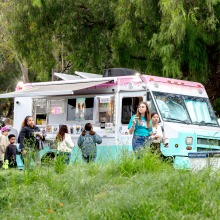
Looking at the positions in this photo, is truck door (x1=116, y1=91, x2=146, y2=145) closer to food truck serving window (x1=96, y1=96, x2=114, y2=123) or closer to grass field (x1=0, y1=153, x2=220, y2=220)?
food truck serving window (x1=96, y1=96, x2=114, y2=123)

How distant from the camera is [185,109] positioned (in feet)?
55.5

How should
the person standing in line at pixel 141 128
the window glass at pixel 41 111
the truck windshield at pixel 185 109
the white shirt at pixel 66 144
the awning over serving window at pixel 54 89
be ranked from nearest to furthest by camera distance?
1. the person standing in line at pixel 141 128
2. the white shirt at pixel 66 144
3. the truck windshield at pixel 185 109
4. the awning over serving window at pixel 54 89
5. the window glass at pixel 41 111

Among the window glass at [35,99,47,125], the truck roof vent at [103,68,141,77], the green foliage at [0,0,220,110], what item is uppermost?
the green foliage at [0,0,220,110]

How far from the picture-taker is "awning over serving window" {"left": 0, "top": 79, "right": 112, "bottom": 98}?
667 inches

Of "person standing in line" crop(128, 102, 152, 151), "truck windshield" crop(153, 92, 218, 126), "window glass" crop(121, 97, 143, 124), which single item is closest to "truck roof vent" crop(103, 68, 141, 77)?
"window glass" crop(121, 97, 143, 124)

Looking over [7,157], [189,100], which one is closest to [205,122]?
[189,100]

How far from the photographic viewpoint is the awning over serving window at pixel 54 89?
55.6ft

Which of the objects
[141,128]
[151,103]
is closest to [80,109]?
[151,103]

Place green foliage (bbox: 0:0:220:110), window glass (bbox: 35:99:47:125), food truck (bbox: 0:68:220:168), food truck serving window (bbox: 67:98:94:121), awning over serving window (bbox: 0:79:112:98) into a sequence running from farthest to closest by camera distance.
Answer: green foliage (bbox: 0:0:220:110)
window glass (bbox: 35:99:47:125)
food truck serving window (bbox: 67:98:94:121)
awning over serving window (bbox: 0:79:112:98)
food truck (bbox: 0:68:220:168)

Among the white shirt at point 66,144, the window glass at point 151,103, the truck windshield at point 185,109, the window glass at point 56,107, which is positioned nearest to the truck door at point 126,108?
the window glass at point 151,103

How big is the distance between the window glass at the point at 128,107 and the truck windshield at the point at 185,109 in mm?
488

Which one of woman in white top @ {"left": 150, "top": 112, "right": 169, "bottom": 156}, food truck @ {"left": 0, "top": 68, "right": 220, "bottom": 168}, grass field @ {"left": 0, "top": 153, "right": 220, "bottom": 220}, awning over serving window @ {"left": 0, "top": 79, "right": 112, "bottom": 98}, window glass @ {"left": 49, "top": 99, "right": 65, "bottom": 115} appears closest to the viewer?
grass field @ {"left": 0, "top": 153, "right": 220, "bottom": 220}

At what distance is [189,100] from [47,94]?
3480 mm

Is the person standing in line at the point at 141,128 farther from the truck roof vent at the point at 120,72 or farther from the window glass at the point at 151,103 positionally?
the truck roof vent at the point at 120,72
